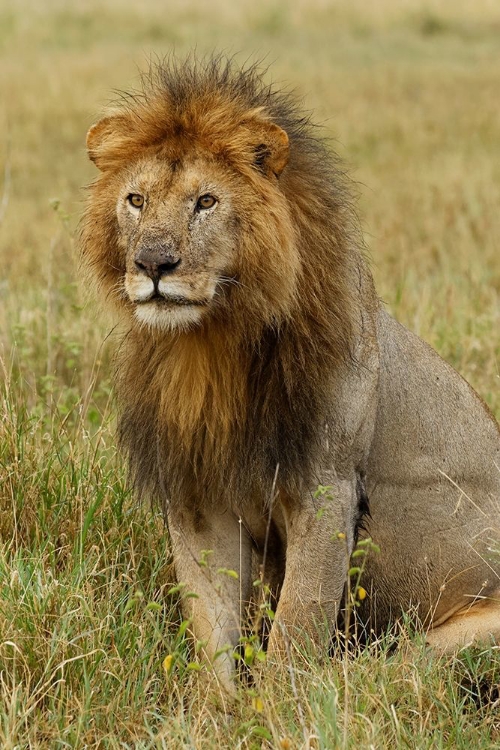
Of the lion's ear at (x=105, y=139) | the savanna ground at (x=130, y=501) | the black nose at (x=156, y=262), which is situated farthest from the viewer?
the lion's ear at (x=105, y=139)

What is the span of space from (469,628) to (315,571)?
2.03 ft

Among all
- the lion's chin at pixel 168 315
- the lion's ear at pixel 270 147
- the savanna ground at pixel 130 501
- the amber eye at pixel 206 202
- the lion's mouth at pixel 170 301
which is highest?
the lion's ear at pixel 270 147

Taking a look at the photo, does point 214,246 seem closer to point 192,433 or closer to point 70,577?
point 192,433

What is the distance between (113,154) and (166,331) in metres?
0.56

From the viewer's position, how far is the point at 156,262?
3.46 m

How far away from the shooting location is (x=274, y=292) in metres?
3.69

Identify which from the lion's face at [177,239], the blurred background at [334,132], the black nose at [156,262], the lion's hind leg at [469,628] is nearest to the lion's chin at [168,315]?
the lion's face at [177,239]

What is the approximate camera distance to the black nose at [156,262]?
3.46 metres

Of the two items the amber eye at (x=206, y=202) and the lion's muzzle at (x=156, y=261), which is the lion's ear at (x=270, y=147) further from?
the lion's muzzle at (x=156, y=261)

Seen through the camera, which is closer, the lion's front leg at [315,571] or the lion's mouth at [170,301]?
the lion's mouth at [170,301]

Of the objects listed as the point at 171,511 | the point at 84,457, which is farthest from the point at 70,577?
the point at 84,457

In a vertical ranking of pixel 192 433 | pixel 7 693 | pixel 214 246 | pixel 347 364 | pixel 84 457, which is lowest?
pixel 7 693

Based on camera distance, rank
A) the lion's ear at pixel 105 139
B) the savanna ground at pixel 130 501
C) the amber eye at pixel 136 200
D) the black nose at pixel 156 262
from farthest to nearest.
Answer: the lion's ear at pixel 105 139, the amber eye at pixel 136 200, the savanna ground at pixel 130 501, the black nose at pixel 156 262

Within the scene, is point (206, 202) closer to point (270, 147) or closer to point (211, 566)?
point (270, 147)
